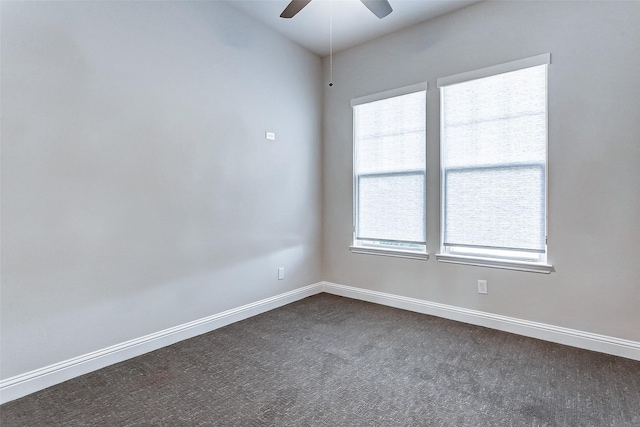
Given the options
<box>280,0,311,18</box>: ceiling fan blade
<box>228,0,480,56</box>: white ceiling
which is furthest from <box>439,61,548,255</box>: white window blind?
<box>280,0,311,18</box>: ceiling fan blade

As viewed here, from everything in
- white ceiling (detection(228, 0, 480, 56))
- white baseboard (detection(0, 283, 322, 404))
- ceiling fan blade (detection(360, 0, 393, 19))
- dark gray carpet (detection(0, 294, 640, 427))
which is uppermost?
A: white ceiling (detection(228, 0, 480, 56))

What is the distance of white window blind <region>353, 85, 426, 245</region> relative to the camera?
3.38 metres

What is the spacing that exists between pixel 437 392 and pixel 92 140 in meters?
2.78

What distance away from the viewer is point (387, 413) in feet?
5.74

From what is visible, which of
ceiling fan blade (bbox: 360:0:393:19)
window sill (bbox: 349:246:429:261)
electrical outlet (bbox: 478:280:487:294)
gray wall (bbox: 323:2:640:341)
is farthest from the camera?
window sill (bbox: 349:246:429:261)

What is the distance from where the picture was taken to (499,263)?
9.45ft

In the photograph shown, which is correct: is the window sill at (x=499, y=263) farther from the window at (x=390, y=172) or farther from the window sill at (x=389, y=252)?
the window at (x=390, y=172)

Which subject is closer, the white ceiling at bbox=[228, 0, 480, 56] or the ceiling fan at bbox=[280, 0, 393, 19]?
Result: the ceiling fan at bbox=[280, 0, 393, 19]

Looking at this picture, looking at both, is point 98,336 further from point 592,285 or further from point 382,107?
point 592,285

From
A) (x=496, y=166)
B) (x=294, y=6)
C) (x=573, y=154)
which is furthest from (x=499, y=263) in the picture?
(x=294, y=6)

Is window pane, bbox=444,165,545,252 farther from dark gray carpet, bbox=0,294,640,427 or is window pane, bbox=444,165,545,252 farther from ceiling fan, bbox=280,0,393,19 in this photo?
ceiling fan, bbox=280,0,393,19

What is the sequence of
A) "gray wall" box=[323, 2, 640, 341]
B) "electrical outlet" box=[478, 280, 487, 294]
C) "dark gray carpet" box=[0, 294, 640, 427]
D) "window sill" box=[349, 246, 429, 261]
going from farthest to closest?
"window sill" box=[349, 246, 429, 261]
"electrical outlet" box=[478, 280, 487, 294]
"gray wall" box=[323, 2, 640, 341]
"dark gray carpet" box=[0, 294, 640, 427]

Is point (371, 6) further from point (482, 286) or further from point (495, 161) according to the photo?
point (482, 286)

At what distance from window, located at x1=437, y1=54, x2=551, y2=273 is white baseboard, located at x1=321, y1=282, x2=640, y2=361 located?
0.48m
